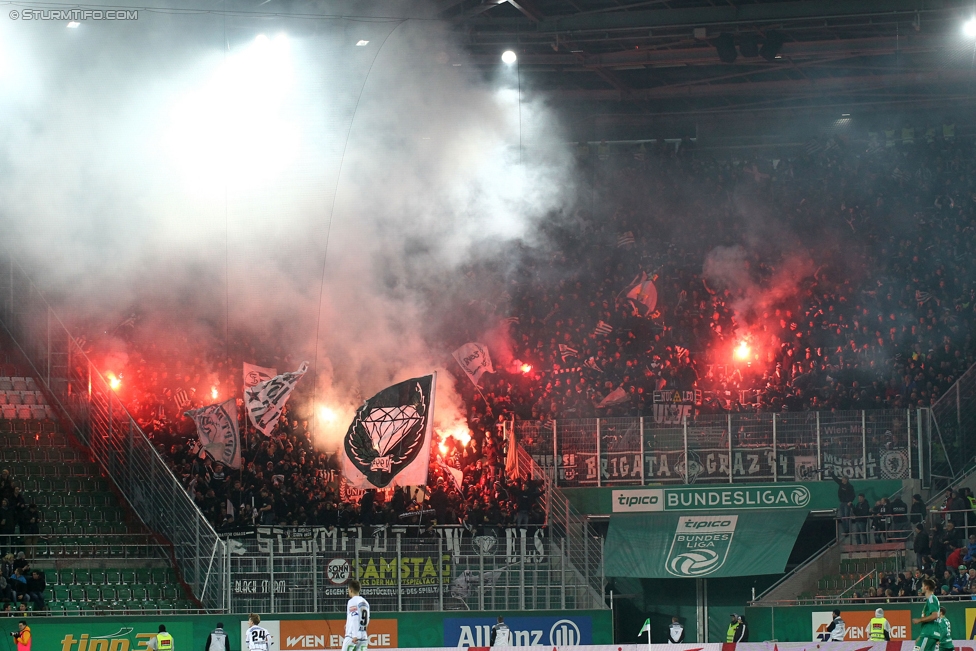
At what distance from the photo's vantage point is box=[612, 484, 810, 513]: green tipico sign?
984 inches

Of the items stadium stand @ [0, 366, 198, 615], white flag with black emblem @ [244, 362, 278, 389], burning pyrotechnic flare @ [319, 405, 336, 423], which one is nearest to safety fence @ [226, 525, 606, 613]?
stadium stand @ [0, 366, 198, 615]

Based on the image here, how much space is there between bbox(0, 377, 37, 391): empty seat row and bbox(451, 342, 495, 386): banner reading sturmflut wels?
8.83 metres

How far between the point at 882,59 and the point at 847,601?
14.4m

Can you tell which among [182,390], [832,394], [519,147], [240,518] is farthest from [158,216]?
[832,394]

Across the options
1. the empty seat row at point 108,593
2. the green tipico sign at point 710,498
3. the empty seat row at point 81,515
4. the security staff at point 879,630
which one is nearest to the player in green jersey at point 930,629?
the security staff at point 879,630

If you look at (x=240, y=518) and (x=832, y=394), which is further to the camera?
(x=832, y=394)

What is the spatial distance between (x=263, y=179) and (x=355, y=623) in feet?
40.0

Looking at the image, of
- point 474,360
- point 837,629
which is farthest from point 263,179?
point 837,629

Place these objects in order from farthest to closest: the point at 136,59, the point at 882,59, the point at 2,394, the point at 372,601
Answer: the point at 882,59, the point at 2,394, the point at 136,59, the point at 372,601

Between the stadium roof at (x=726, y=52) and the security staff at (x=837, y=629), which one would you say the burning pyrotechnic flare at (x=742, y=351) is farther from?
the security staff at (x=837, y=629)

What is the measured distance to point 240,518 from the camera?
901 inches

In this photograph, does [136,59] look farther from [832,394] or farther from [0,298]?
[832,394]

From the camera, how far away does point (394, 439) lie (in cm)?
2223

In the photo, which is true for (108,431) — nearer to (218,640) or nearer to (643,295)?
(218,640)
